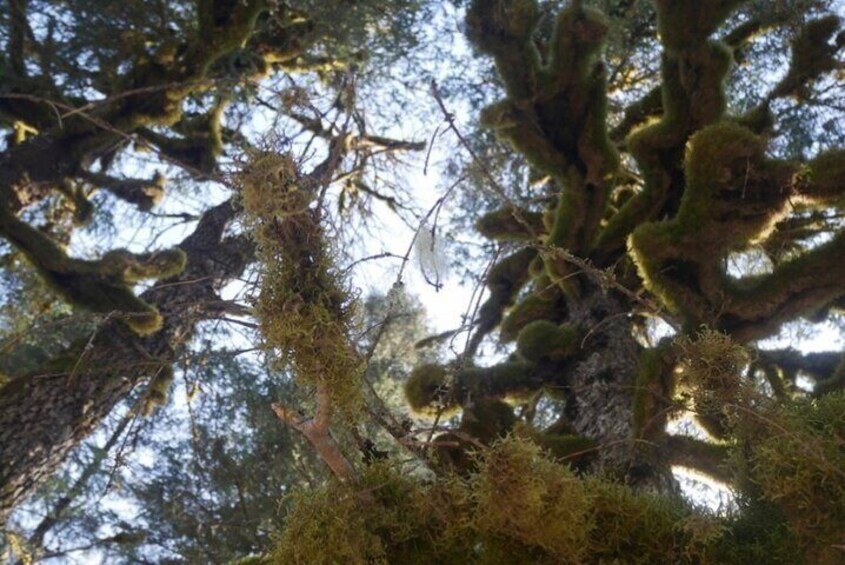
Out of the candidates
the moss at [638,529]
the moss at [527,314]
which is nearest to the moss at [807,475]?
the moss at [638,529]

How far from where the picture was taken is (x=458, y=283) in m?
7.45

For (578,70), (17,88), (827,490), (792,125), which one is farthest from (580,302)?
(17,88)

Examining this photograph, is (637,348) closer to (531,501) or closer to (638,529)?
(638,529)

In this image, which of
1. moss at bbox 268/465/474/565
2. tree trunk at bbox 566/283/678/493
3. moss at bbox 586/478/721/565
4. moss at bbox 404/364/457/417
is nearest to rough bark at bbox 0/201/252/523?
moss at bbox 404/364/457/417

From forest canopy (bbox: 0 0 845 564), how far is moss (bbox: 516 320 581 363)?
0.04ft

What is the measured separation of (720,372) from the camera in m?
2.05

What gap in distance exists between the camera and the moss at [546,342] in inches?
167

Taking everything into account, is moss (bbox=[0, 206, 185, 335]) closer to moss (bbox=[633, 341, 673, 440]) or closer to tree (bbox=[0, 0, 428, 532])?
tree (bbox=[0, 0, 428, 532])

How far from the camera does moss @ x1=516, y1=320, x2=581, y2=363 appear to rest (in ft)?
13.9

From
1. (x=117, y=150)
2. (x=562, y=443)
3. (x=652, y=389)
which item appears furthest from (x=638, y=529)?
(x=117, y=150)

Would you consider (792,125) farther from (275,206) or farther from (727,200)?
(275,206)

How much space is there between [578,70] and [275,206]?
287cm

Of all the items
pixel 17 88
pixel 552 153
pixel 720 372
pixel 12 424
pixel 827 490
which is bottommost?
pixel 827 490

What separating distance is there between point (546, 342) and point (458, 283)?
10.6 ft
